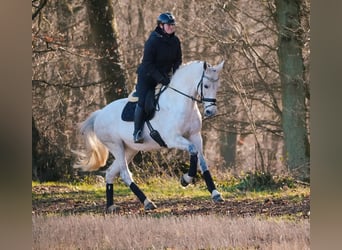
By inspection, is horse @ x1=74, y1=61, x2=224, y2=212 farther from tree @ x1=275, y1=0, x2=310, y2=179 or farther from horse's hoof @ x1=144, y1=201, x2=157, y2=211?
tree @ x1=275, y1=0, x2=310, y2=179

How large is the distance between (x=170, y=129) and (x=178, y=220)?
1.00 m

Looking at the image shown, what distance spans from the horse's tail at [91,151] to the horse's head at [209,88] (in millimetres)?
1570

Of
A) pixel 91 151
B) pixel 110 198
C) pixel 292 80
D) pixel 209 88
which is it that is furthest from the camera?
pixel 292 80

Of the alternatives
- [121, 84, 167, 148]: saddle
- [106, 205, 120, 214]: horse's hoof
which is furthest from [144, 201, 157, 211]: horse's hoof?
[121, 84, 167, 148]: saddle

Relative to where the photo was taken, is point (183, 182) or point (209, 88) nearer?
point (209, 88)

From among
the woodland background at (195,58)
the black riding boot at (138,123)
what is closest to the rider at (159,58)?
the black riding boot at (138,123)

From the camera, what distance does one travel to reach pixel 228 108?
995 centimetres

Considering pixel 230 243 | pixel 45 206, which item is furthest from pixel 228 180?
pixel 45 206

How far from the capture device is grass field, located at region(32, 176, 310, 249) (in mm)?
7762

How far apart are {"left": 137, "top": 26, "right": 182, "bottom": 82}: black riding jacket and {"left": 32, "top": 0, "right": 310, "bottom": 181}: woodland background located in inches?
45.3

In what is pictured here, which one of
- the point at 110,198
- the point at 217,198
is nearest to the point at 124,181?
the point at 110,198

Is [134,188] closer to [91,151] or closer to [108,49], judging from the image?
[91,151]

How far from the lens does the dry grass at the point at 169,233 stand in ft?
25.2

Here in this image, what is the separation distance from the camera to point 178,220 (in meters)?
8.14
